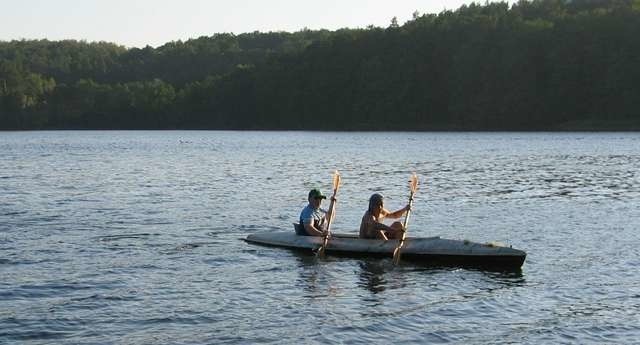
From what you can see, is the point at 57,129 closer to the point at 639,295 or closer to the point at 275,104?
the point at 275,104

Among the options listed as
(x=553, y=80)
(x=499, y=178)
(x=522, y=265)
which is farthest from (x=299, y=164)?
(x=553, y=80)

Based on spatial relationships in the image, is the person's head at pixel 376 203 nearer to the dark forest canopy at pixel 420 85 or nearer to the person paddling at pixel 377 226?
the person paddling at pixel 377 226

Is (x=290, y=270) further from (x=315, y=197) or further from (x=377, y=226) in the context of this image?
(x=377, y=226)

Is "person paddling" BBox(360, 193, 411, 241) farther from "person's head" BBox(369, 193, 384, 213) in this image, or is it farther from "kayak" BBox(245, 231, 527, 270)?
"kayak" BBox(245, 231, 527, 270)

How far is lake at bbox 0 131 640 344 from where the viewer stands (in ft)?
50.1

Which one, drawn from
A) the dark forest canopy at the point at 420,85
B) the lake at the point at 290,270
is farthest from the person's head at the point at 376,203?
the dark forest canopy at the point at 420,85

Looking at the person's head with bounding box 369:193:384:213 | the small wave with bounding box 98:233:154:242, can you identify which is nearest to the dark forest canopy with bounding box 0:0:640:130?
the small wave with bounding box 98:233:154:242

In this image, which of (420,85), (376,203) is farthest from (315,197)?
(420,85)

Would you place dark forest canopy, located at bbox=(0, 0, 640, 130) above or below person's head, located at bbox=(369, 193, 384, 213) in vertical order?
above

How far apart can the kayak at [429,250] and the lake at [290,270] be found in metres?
0.38

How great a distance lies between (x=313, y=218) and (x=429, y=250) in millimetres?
3625

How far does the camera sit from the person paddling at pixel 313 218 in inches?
892

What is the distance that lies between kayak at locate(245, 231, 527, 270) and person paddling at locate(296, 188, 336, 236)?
0.79 feet

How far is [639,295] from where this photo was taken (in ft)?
57.6
